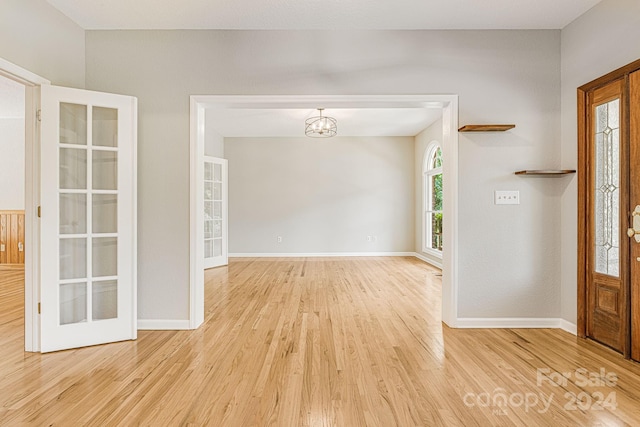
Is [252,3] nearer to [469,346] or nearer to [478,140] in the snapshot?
[478,140]

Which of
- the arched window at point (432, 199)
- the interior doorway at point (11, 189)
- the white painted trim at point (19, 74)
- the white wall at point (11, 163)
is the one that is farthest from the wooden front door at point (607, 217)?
the white wall at point (11, 163)

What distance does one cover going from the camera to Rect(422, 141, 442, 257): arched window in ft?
22.6

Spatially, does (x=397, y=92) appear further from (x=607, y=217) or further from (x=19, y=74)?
(x=19, y=74)

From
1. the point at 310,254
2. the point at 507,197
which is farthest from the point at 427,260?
the point at 507,197

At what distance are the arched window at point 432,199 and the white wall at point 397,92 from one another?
11.5 feet

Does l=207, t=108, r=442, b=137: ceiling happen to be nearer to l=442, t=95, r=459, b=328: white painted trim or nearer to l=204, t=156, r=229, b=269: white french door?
l=204, t=156, r=229, b=269: white french door

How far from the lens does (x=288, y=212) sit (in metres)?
7.87

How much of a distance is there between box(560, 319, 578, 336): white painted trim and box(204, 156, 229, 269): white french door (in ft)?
18.2

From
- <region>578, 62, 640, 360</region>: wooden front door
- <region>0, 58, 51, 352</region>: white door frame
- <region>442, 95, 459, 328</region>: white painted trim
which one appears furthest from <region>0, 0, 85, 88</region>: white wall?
<region>578, 62, 640, 360</region>: wooden front door

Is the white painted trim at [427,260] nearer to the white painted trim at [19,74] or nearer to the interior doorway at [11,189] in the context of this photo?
the white painted trim at [19,74]

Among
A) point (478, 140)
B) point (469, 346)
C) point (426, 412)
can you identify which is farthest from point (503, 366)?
point (478, 140)

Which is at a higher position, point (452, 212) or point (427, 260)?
point (452, 212)

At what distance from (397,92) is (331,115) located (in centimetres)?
296

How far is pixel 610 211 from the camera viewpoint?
8.86ft
